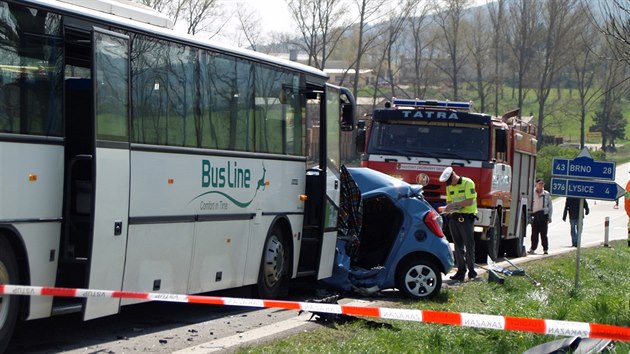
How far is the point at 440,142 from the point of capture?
69.3 feet

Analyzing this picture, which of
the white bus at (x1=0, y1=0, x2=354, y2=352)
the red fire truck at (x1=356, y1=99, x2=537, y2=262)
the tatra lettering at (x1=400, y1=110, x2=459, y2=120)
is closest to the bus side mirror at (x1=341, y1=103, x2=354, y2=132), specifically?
the white bus at (x1=0, y1=0, x2=354, y2=352)

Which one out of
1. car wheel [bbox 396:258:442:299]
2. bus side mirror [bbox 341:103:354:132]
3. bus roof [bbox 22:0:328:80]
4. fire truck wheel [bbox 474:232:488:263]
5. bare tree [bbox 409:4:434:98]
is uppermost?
bare tree [bbox 409:4:434:98]

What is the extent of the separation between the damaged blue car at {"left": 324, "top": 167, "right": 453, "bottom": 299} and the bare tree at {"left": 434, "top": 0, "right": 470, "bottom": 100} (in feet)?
190

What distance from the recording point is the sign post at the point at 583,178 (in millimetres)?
16531

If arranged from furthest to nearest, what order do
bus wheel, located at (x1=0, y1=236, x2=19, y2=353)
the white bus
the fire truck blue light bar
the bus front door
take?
1. the fire truck blue light bar
2. the bus front door
3. the white bus
4. bus wheel, located at (x1=0, y1=236, x2=19, y2=353)

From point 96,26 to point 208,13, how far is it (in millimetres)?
39805

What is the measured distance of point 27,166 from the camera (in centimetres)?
863

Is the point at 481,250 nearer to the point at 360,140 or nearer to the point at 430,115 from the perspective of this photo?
the point at 430,115

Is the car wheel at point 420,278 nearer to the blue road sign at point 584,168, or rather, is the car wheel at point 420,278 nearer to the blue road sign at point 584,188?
the blue road sign at point 584,188

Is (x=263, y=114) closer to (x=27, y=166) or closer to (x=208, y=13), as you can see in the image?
(x=27, y=166)

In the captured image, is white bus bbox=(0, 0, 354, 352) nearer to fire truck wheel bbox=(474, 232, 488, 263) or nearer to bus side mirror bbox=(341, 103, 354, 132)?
bus side mirror bbox=(341, 103, 354, 132)

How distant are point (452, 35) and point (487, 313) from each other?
226ft

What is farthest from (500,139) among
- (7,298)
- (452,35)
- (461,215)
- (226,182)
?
(452,35)

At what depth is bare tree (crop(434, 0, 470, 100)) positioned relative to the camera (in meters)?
75.2
